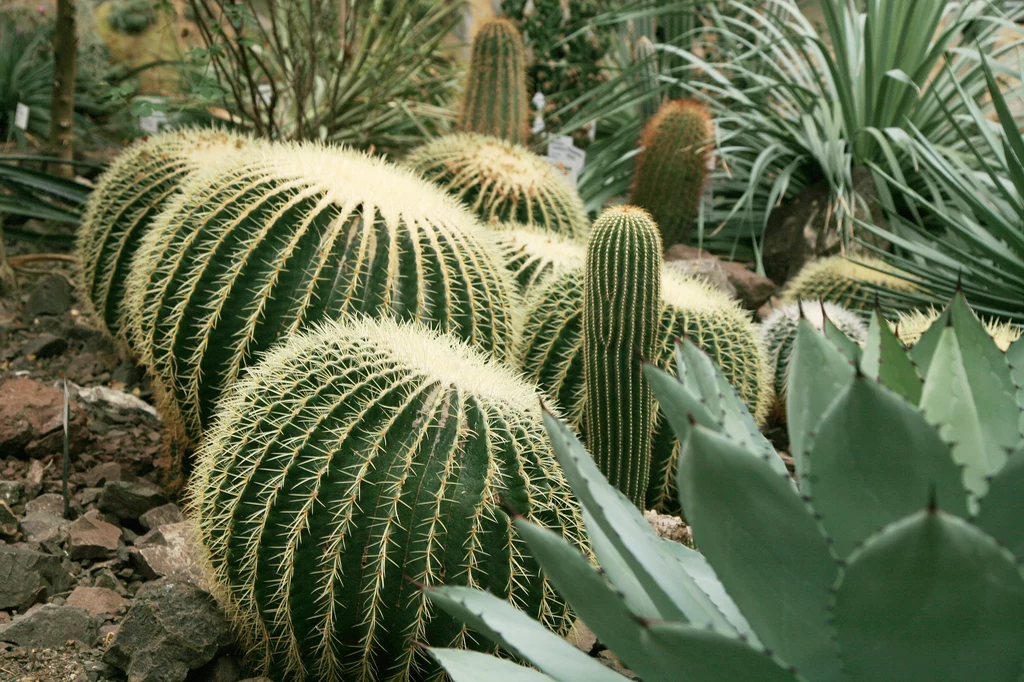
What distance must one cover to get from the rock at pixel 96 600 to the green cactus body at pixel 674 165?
3883mm

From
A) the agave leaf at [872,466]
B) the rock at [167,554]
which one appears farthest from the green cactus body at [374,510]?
the agave leaf at [872,466]

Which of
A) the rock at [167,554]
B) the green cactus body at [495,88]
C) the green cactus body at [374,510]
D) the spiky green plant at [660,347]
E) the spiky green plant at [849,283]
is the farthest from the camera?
the green cactus body at [495,88]

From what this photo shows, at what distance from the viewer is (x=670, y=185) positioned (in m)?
5.42

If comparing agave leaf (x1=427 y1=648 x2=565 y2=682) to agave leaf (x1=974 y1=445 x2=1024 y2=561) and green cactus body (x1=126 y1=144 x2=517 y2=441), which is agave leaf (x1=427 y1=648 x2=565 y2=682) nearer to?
agave leaf (x1=974 y1=445 x2=1024 y2=561)

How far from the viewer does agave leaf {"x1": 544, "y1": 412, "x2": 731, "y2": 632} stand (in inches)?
40.8

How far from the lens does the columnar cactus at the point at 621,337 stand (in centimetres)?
244

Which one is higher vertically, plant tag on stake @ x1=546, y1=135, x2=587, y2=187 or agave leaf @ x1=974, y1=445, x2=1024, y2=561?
agave leaf @ x1=974, y1=445, x2=1024, y2=561

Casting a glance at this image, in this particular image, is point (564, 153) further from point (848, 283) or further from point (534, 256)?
point (534, 256)

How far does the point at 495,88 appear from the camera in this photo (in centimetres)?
501

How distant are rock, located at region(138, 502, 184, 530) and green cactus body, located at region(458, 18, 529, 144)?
2.95 metres

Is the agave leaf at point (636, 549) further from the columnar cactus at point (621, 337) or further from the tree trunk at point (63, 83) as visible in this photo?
the tree trunk at point (63, 83)

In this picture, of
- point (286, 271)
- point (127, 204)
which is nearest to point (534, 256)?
point (286, 271)

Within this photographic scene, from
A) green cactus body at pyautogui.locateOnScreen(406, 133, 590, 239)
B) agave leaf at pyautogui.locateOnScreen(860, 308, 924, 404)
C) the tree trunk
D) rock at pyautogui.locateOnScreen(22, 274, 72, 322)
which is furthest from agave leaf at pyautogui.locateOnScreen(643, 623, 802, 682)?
the tree trunk

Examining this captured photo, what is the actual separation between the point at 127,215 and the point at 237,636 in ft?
6.23
